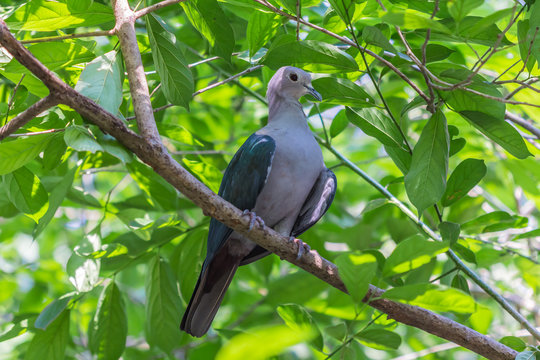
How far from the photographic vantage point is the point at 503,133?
2295 mm

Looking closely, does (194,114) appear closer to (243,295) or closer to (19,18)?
(243,295)

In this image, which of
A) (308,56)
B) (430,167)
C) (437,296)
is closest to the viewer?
(437,296)

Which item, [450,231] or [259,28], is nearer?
[450,231]

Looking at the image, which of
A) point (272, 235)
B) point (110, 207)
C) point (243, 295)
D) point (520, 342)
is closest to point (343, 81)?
point (272, 235)

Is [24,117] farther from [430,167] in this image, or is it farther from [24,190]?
[430,167]

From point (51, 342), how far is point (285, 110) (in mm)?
1765

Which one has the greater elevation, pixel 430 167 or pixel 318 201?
pixel 430 167

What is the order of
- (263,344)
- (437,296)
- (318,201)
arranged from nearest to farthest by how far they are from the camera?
(263,344) → (437,296) → (318,201)

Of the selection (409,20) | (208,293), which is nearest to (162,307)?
(208,293)

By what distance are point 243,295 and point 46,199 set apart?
2322mm

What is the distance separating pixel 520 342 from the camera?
2434 mm

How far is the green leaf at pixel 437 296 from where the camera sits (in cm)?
185

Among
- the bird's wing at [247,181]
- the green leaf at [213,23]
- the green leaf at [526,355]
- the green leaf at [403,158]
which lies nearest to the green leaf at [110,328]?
the bird's wing at [247,181]

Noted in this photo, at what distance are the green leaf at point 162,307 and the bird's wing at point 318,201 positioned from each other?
0.77 meters
